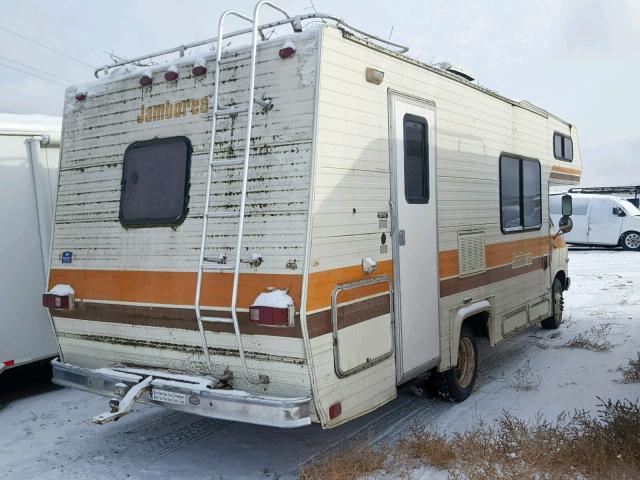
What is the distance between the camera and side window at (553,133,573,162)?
8.38 metres

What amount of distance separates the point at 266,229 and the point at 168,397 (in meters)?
1.34

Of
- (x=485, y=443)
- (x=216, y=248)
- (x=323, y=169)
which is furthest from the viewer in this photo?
(x=485, y=443)

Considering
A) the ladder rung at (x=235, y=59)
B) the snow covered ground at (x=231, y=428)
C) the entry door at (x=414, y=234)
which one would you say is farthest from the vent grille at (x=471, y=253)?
the ladder rung at (x=235, y=59)

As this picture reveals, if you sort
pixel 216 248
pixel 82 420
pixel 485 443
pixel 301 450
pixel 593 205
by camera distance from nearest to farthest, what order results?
pixel 216 248 < pixel 485 443 < pixel 301 450 < pixel 82 420 < pixel 593 205

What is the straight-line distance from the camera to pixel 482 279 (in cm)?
614

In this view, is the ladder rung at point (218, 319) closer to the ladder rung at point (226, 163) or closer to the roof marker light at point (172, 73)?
the ladder rung at point (226, 163)

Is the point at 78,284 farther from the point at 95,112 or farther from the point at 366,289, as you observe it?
the point at 366,289

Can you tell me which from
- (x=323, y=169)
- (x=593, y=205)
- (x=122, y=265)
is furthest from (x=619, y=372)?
(x=593, y=205)

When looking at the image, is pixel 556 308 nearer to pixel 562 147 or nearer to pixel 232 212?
pixel 562 147

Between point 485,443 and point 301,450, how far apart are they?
1418mm

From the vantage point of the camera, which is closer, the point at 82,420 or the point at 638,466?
the point at 638,466

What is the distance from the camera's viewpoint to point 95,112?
5.02 metres

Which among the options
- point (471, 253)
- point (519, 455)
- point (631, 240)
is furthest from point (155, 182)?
point (631, 240)

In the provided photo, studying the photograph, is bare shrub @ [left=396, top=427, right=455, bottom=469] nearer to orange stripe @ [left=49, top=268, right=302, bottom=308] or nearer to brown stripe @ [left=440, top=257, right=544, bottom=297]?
brown stripe @ [left=440, top=257, right=544, bottom=297]
